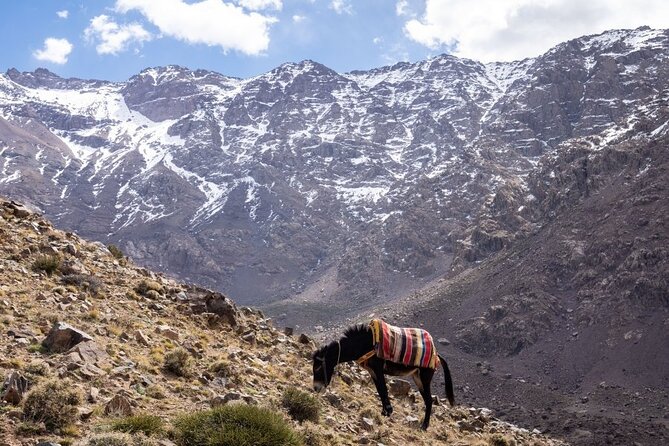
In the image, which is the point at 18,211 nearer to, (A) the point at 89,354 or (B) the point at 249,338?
(B) the point at 249,338

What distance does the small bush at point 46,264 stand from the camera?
53.8ft

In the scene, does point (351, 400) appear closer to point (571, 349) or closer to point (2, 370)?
point (2, 370)

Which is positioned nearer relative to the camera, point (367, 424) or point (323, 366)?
point (367, 424)

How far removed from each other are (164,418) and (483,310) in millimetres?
127655

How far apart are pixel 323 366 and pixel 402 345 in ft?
6.72

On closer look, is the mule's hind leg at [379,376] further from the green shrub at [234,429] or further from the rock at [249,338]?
the rock at [249,338]

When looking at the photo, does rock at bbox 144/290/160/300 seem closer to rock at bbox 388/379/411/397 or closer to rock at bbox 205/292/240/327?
rock at bbox 205/292/240/327

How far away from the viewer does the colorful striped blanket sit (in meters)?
13.5

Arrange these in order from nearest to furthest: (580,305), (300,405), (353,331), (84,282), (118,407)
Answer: (118,407), (300,405), (353,331), (84,282), (580,305)

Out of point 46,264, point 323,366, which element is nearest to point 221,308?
point 46,264

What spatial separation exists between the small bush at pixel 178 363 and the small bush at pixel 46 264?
5.87m

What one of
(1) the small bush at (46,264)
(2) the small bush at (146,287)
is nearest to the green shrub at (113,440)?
(1) the small bush at (46,264)

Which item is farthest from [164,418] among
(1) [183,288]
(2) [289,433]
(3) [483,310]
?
(3) [483,310]

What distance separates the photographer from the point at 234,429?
28.8ft
